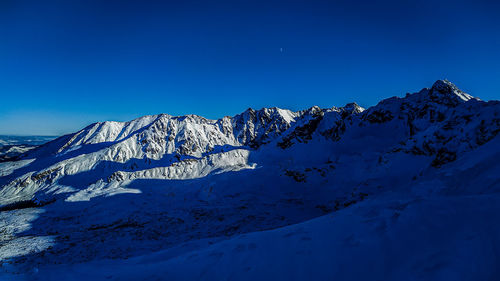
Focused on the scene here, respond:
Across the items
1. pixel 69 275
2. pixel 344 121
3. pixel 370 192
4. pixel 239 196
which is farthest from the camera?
pixel 344 121

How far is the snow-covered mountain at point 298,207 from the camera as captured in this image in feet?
18.0

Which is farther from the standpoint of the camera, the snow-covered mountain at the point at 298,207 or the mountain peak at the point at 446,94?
the mountain peak at the point at 446,94

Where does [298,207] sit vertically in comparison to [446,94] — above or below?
below

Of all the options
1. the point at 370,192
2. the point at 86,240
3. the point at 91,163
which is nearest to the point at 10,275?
the point at 86,240

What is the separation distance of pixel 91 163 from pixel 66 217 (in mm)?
82419

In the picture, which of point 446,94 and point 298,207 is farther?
point 446,94

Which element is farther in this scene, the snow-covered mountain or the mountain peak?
the mountain peak

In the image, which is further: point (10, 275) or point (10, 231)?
point (10, 231)

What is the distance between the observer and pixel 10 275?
29.9ft

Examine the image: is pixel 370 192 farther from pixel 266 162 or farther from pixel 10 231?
pixel 10 231

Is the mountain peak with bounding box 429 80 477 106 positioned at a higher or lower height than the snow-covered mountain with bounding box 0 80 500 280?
higher

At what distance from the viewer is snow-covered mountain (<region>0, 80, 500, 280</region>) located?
549 centimetres

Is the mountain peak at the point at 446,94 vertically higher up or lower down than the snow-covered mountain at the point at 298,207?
higher up

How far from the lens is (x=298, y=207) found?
43312 mm
